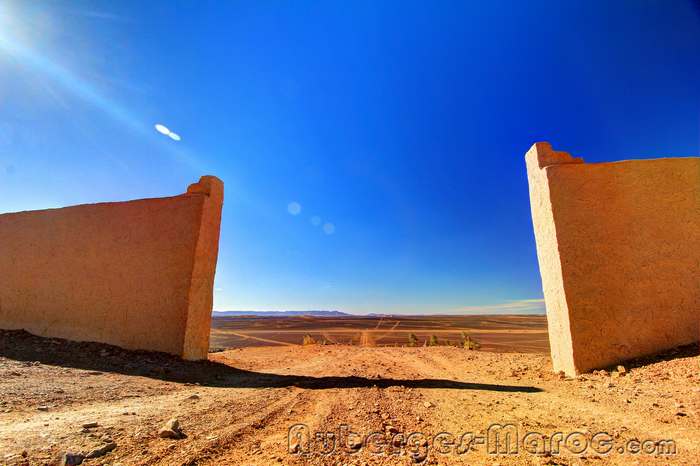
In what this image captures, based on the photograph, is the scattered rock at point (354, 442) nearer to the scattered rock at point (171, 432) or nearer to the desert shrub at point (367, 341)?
the scattered rock at point (171, 432)

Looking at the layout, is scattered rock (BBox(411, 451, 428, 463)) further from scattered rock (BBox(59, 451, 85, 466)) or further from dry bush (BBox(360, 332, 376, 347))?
dry bush (BBox(360, 332, 376, 347))

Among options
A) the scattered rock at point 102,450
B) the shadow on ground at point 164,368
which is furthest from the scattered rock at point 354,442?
the shadow on ground at point 164,368

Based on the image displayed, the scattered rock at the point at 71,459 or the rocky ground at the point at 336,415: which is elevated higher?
the scattered rock at the point at 71,459

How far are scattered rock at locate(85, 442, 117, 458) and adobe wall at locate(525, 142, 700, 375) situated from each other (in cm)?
669

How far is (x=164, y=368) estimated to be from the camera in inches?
236

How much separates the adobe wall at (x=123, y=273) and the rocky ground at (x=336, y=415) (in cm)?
101

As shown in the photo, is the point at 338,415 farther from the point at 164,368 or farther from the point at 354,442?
the point at 164,368

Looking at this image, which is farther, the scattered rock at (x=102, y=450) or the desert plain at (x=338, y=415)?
the desert plain at (x=338, y=415)

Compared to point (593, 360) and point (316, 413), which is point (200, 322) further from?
point (593, 360)

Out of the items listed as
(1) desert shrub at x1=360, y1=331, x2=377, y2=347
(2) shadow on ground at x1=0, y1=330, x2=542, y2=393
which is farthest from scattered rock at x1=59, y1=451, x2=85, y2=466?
(1) desert shrub at x1=360, y1=331, x2=377, y2=347

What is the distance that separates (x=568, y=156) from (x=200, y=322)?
9.03 meters

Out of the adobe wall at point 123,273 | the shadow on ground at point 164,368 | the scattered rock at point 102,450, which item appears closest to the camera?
the scattered rock at point 102,450

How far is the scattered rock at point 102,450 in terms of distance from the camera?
2.25 meters

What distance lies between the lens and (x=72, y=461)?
2111mm
